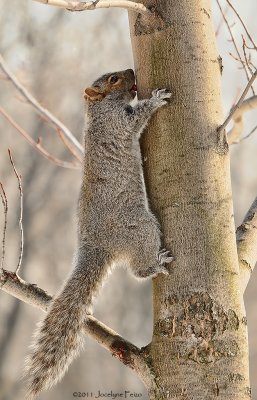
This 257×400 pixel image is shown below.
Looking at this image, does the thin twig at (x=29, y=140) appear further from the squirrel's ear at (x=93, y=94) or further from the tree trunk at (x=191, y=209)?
the tree trunk at (x=191, y=209)

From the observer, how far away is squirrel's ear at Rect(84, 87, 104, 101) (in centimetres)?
267

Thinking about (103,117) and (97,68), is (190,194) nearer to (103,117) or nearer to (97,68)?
(103,117)

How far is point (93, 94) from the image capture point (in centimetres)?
268

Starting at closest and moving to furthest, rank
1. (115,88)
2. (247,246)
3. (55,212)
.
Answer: (247,246) → (115,88) → (55,212)

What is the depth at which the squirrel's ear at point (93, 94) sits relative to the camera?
8.77ft

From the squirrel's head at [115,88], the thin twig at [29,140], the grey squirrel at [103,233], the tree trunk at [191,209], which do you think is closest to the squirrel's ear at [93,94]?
the squirrel's head at [115,88]

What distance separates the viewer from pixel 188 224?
181cm

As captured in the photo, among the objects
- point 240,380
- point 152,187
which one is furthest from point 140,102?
point 240,380

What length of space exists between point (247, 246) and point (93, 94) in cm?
92

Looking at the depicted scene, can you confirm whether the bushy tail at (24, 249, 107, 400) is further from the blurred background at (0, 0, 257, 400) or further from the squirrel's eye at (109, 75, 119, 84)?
the blurred background at (0, 0, 257, 400)

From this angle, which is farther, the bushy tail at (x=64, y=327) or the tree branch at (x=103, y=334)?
the bushy tail at (x=64, y=327)

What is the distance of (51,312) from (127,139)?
0.58 metres

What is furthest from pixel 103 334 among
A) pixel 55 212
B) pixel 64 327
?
pixel 55 212

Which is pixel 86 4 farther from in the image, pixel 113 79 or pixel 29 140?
pixel 29 140
